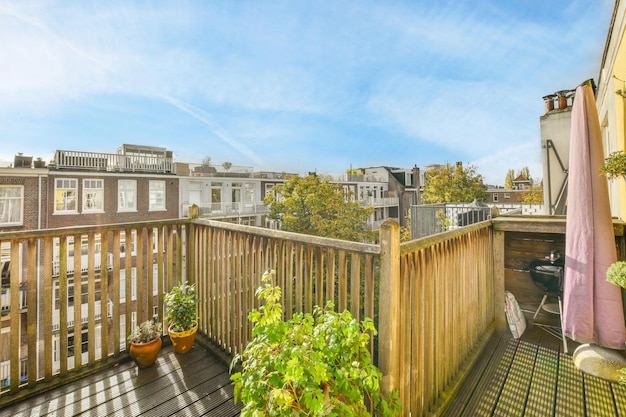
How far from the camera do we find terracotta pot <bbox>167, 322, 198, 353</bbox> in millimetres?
2842

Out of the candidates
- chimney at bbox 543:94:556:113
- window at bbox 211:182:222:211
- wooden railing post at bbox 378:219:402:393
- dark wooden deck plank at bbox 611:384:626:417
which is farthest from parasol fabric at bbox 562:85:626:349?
window at bbox 211:182:222:211

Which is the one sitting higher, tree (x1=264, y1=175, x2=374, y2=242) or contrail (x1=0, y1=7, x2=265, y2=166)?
contrail (x1=0, y1=7, x2=265, y2=166)

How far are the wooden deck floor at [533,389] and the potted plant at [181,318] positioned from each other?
7.91 feet

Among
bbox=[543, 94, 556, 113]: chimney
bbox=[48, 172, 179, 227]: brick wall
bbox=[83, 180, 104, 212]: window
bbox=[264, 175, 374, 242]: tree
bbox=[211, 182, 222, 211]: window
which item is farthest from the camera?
bbox=[211, 182, 222, 211]: window

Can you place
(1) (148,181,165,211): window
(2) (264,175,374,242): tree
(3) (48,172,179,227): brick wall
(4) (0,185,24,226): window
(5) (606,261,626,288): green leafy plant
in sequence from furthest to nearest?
(2) (264,175,374,242): tree
(1) (148,181,165,211): window
(3) (48,172,179,227): brick wall
(4) (0,185,24,226): window
(5) (606,261,626,288): green leafy plant

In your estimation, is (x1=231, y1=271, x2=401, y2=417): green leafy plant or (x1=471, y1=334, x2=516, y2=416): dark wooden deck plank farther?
(x1=471, y1=334, x2=516, y2=416): dark wooden deck plank

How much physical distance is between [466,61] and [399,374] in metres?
13.5

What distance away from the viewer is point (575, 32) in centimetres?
613

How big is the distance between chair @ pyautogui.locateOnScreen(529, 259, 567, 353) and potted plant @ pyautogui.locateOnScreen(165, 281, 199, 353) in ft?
13.2

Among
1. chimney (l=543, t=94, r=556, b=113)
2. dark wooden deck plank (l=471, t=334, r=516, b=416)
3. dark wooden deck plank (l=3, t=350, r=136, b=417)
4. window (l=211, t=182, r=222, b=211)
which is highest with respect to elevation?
chimney (l=543, t=94, r=556, b=113)

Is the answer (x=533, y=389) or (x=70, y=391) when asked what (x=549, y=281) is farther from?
(x=70, y=391)

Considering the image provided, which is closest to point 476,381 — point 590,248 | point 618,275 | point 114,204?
point 618,275

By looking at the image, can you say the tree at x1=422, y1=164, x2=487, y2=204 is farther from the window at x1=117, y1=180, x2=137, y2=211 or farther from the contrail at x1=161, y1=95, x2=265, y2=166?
the window at x1=117, y1=180, x2=137, y2=211

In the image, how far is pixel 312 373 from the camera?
4.27 ft
